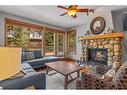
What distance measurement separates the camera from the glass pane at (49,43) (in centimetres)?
679

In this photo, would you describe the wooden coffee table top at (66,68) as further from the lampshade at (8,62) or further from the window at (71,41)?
the window at (71,41)

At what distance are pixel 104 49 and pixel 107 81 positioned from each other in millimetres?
3004

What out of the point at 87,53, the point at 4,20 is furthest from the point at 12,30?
the point at 87,53

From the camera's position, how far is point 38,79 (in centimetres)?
190

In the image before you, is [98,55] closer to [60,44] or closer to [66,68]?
[66,68]

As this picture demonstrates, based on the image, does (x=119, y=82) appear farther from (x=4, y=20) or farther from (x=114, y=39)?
(x=4, y=20)

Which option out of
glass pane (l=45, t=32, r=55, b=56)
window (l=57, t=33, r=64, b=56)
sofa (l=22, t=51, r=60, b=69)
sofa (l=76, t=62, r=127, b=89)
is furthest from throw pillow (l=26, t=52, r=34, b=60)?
sofa (l=76, t=62, r=127, b=89)

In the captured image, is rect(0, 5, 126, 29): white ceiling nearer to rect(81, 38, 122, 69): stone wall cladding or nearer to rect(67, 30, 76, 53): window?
rect(81, 38, 122, 69): stone wall cladding

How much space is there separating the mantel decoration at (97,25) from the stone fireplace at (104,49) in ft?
0.88

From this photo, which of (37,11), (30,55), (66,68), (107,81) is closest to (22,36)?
(30,55)

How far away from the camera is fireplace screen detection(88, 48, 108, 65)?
4610 mm

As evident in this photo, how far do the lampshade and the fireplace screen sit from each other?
13.9ft

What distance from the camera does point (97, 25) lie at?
490cm
